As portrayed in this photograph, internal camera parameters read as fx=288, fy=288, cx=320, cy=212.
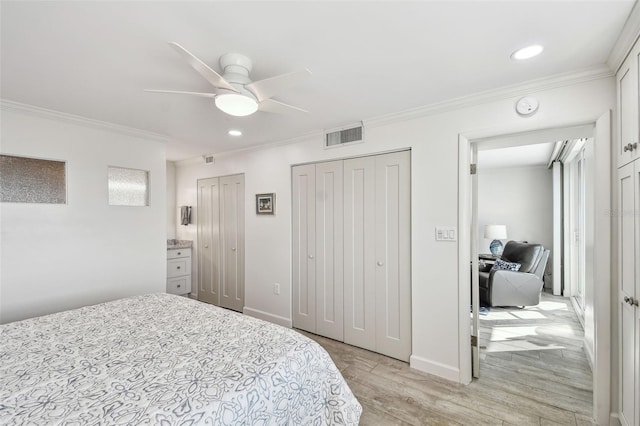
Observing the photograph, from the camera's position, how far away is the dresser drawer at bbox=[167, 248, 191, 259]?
440 cm

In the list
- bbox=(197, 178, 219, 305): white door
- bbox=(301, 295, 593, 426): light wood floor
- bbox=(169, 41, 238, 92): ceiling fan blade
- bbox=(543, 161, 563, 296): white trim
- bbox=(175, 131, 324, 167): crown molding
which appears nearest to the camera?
bbox=(169, 41, 238, 92): ceiling fan blade

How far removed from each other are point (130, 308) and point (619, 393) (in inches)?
A: 135

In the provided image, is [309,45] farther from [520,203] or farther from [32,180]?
[520,203]

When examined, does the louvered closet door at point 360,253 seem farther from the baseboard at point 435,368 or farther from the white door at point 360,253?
the baseboard at point 435,368

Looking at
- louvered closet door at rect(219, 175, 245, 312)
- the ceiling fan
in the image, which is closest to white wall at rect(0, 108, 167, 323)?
louvered closet door at rect(219, 175, 245, 312)

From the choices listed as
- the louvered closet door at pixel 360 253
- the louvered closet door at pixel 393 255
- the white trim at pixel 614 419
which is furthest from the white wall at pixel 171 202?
the white trim at pixel 614 419

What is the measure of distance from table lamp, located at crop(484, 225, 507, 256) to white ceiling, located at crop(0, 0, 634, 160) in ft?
15.1

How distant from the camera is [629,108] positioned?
1644 millimetres

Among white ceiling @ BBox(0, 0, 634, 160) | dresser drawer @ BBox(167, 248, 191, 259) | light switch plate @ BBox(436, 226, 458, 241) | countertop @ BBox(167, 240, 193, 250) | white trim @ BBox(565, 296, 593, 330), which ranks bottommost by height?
white trim @ BBox(565, 296, 593, 330)

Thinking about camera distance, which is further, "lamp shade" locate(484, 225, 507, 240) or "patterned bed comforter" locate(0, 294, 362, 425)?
"lamp shade" locate(484, 225, 507, 240)

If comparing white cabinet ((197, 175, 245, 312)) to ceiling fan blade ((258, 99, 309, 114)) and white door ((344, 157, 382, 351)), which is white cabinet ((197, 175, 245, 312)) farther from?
ceiling fan blade ((258, 99, 309, 114))

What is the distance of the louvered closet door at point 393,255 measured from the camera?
278 cm

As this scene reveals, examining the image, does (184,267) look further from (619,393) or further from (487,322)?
(619,393)

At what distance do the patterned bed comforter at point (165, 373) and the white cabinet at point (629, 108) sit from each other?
209cm
